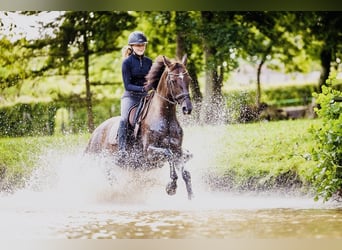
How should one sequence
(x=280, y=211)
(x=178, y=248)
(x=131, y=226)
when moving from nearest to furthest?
(x=178, y=248) < (x=131, y=226) < (x=280, y=211)

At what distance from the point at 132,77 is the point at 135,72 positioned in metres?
0.05

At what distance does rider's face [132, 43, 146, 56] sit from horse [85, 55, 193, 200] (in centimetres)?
24

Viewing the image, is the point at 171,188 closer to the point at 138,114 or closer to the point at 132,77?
the point at 138,114

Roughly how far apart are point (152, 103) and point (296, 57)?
1781 millimetres

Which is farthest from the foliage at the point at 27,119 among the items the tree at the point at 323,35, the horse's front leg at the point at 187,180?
the tree at the point at 323,35

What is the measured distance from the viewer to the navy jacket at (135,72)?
6.32 metres

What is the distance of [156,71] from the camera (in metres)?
6.18

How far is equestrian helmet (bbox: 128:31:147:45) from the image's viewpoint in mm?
6445

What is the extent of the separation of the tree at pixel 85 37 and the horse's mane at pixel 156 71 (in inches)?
28.8

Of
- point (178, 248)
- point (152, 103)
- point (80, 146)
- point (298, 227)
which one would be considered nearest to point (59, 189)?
point (80, 146)

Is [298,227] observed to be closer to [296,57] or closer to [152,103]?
[152,103]

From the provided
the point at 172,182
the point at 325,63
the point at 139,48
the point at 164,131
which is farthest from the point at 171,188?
the point at 325,63

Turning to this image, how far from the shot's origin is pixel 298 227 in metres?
5.20

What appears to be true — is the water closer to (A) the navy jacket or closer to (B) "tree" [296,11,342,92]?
(A) the navy jacket
